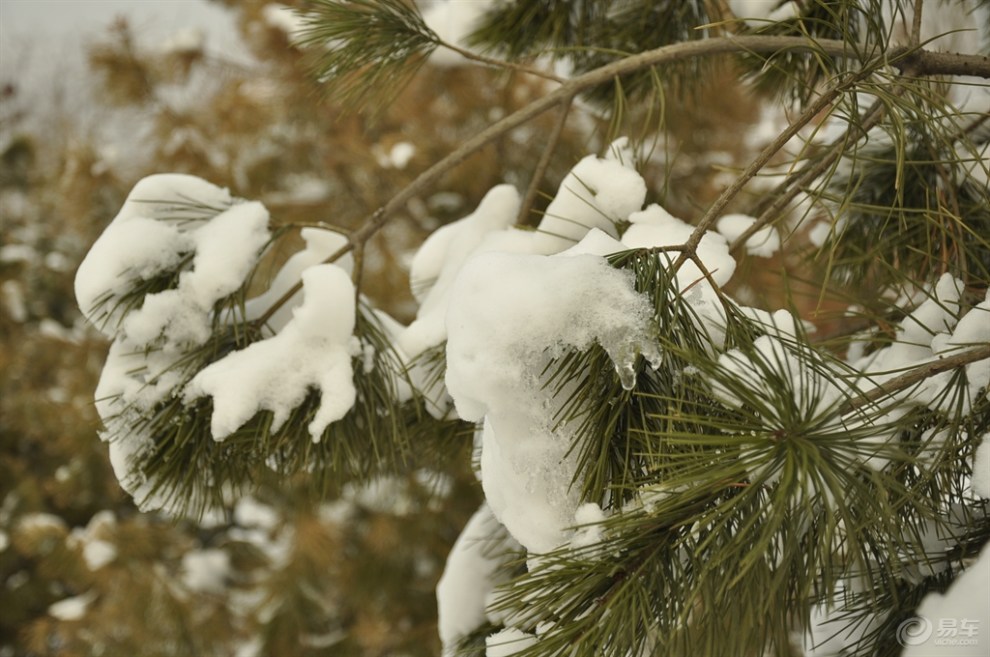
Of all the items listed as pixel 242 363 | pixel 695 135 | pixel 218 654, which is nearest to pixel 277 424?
pixel 242 363

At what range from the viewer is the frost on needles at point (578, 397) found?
410 millimetres

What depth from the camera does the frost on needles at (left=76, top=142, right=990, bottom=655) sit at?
1.34 feet

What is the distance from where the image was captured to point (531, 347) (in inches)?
18.3

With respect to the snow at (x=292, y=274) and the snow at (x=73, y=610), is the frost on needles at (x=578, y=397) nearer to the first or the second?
the snow at (x=292, y=274)

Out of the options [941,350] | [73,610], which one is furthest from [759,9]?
[73,610]

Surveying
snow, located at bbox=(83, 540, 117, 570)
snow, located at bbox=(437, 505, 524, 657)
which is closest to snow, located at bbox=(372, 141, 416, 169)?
snow, located at bbox=(437, 505, 524, 657)

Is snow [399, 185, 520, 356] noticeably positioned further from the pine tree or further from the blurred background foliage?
the blurred background foliage

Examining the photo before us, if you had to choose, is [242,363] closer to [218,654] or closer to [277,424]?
[277,424]

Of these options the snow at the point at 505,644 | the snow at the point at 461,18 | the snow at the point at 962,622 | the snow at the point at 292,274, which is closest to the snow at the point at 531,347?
the snow at the point at 505,644

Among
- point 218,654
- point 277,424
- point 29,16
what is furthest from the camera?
point 29,16

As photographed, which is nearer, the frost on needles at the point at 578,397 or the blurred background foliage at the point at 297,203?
the frost on needles at the point at 578,397

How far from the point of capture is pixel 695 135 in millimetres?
2586

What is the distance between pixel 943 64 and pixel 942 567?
1.34ft

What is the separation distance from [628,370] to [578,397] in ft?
0.21
